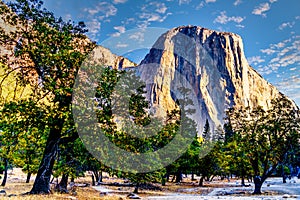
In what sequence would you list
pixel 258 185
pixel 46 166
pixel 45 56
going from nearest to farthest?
pixel 45 56 → pixel 46 166 → pixel 258 185

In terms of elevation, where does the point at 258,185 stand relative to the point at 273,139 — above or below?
below

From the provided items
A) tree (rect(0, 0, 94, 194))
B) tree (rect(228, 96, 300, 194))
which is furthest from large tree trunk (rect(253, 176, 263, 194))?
tree (rect(0, 0, 94, 194))

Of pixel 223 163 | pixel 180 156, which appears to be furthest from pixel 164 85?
pixel 223 163

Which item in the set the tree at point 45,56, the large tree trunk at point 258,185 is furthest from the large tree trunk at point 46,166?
the large tree trunk at point 258,185

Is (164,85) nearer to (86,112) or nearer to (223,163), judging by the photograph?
(223,163)

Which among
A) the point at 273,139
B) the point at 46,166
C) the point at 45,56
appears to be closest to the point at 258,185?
the point at 273,139

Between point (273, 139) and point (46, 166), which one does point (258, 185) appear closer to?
point (273, 139)

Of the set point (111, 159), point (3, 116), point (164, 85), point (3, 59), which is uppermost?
point (164, 85)

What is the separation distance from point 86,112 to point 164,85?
596ft

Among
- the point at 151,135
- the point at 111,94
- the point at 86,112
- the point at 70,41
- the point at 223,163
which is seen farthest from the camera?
the point at 223,163

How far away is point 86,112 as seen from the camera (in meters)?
17.4

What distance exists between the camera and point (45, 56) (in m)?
17.7

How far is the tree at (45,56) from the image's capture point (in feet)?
58.1

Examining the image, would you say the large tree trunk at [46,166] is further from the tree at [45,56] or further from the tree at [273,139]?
the tree at [273,139]
